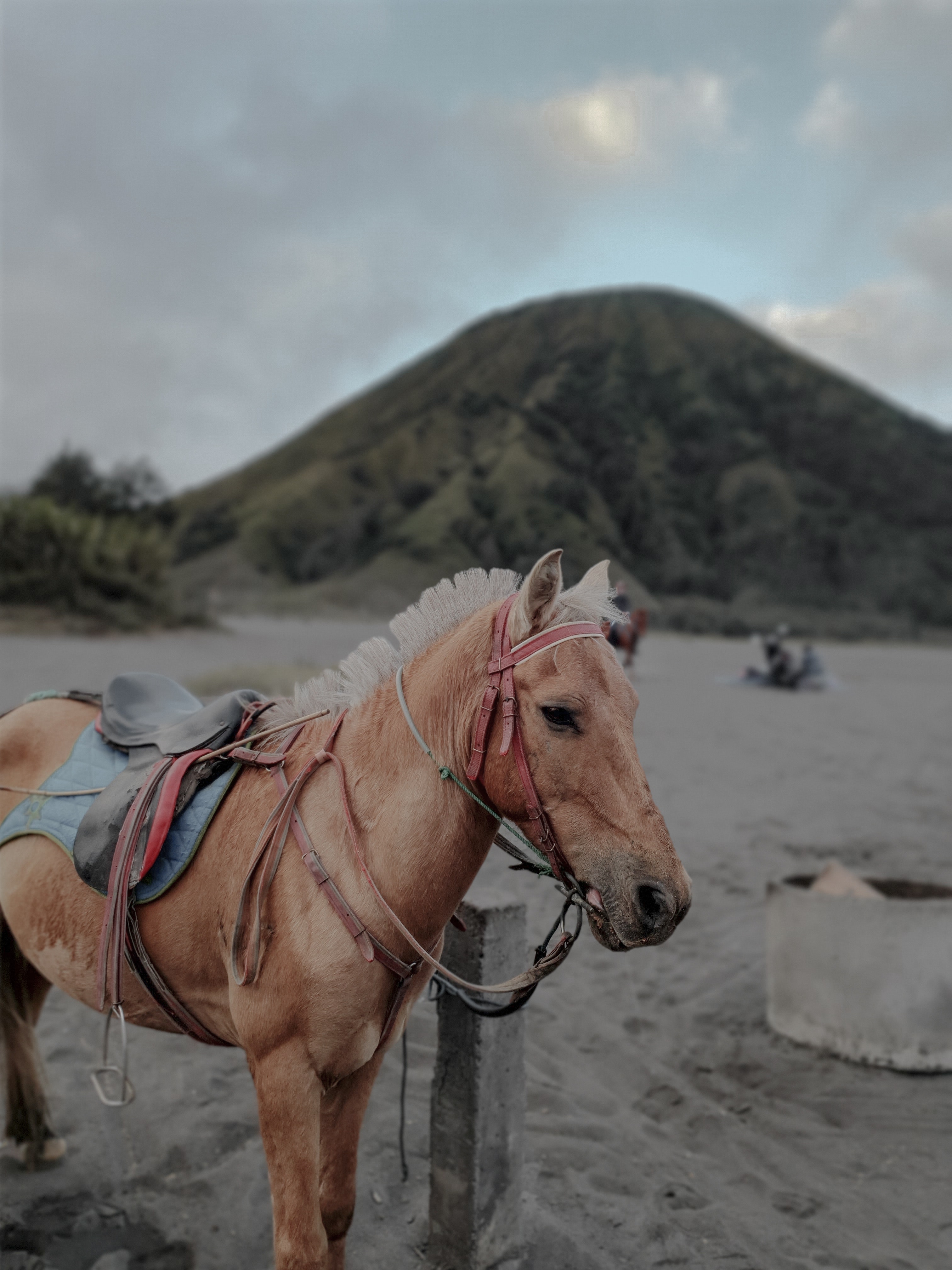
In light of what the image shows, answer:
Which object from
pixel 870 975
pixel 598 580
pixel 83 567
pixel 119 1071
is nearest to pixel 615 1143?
pixel 870 975

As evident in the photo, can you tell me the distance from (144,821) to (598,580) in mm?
1300

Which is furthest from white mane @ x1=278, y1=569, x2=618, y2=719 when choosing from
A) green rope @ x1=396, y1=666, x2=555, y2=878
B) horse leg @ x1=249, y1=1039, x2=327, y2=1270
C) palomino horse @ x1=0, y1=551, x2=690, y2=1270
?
horse leg @ x1=249, y1=1039, x2=327, y2=1270

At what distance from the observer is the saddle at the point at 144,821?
1987mm

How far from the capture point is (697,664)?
2152 centimetres

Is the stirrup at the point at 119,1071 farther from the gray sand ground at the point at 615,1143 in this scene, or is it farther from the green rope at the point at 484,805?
the green rope at the point at 484,805

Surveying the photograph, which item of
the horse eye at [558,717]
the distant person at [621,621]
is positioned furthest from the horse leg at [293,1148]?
the distant person at [621,621]

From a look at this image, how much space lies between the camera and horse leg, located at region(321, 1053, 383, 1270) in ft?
6.61

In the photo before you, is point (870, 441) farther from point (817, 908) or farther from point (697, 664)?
point (817, 908)

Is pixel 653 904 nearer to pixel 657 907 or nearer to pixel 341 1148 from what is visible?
pixel 657 907

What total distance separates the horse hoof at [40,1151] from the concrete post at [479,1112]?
1.50m

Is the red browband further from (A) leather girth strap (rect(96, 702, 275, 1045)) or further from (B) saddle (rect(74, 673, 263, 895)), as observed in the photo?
(B) saddle (rect(74, 673, 263, 895))

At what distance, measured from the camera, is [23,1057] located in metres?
2.86

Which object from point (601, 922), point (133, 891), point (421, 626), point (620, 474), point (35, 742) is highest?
point (620, 474)

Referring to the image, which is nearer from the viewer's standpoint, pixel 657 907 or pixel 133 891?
pixel 657 907
